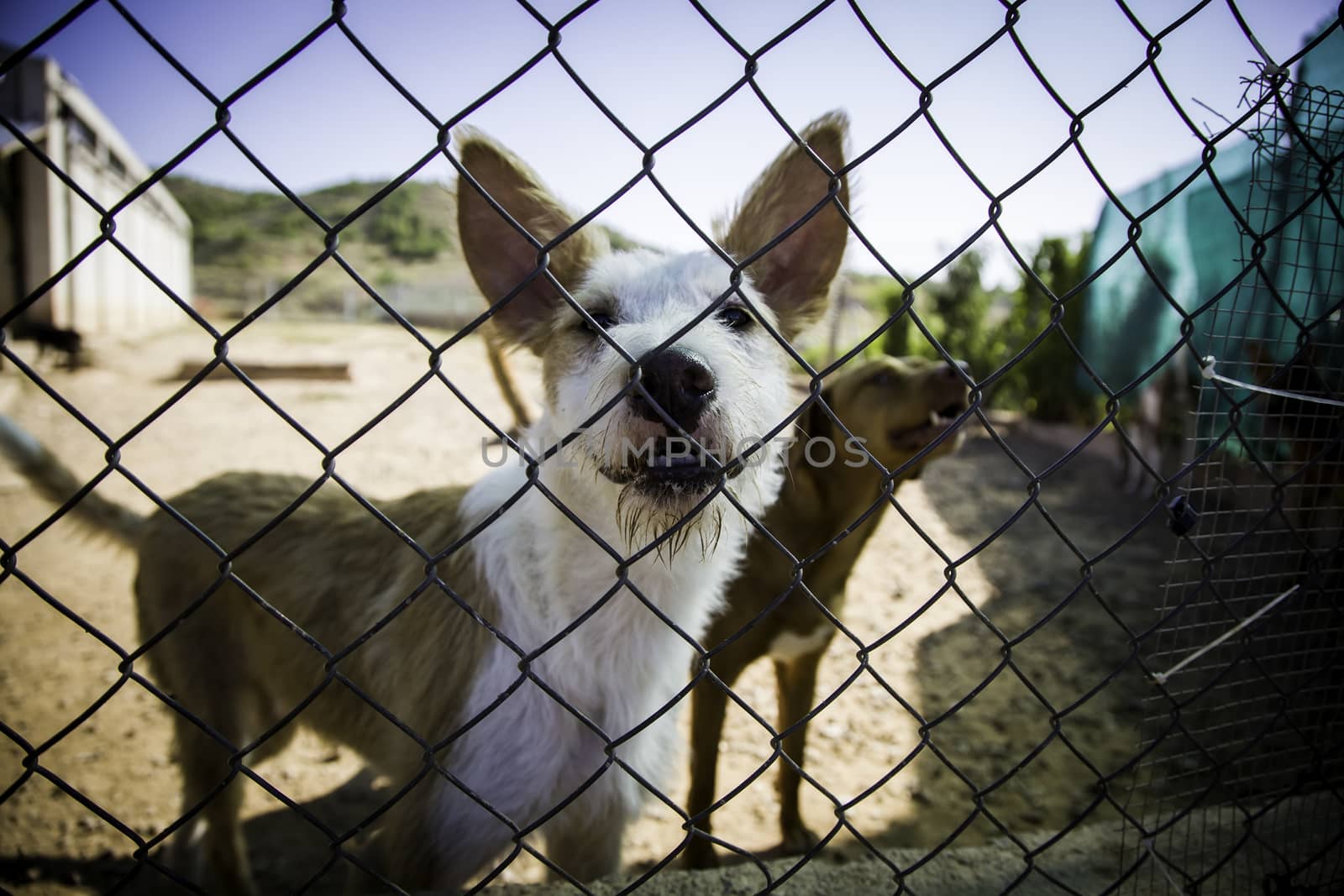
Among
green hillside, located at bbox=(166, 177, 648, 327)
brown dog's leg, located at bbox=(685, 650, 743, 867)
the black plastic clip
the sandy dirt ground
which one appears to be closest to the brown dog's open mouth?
the sandy dirt ground

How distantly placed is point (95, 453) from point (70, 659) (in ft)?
18.0

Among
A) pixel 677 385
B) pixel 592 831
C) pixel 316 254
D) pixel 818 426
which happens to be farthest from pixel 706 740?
pixel 316 254

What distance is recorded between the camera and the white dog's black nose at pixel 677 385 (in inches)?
62.1

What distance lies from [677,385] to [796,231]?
829 mm

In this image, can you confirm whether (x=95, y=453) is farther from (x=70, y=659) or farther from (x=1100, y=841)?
(x=1100, y=841)

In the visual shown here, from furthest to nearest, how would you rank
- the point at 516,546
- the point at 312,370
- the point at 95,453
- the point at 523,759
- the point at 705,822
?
the point at 312,370, the point at 95,453, the point at 705,822, the point at 516,546, the point at 523,759

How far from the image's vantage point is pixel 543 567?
222 centimetres

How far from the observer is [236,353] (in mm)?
16047

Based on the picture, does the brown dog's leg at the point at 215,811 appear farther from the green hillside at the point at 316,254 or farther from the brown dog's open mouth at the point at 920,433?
the green hillside at the point at 316,254

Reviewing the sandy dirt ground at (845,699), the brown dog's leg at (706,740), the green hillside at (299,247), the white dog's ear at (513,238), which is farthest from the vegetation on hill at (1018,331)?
the green hillside at (299,247)

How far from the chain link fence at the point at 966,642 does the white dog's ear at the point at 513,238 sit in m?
0.19

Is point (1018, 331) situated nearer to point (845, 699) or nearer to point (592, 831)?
point (845, 699)

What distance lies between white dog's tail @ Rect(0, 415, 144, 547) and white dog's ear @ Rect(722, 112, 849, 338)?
2.30 m

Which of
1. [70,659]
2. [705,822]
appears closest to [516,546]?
[705,822]
